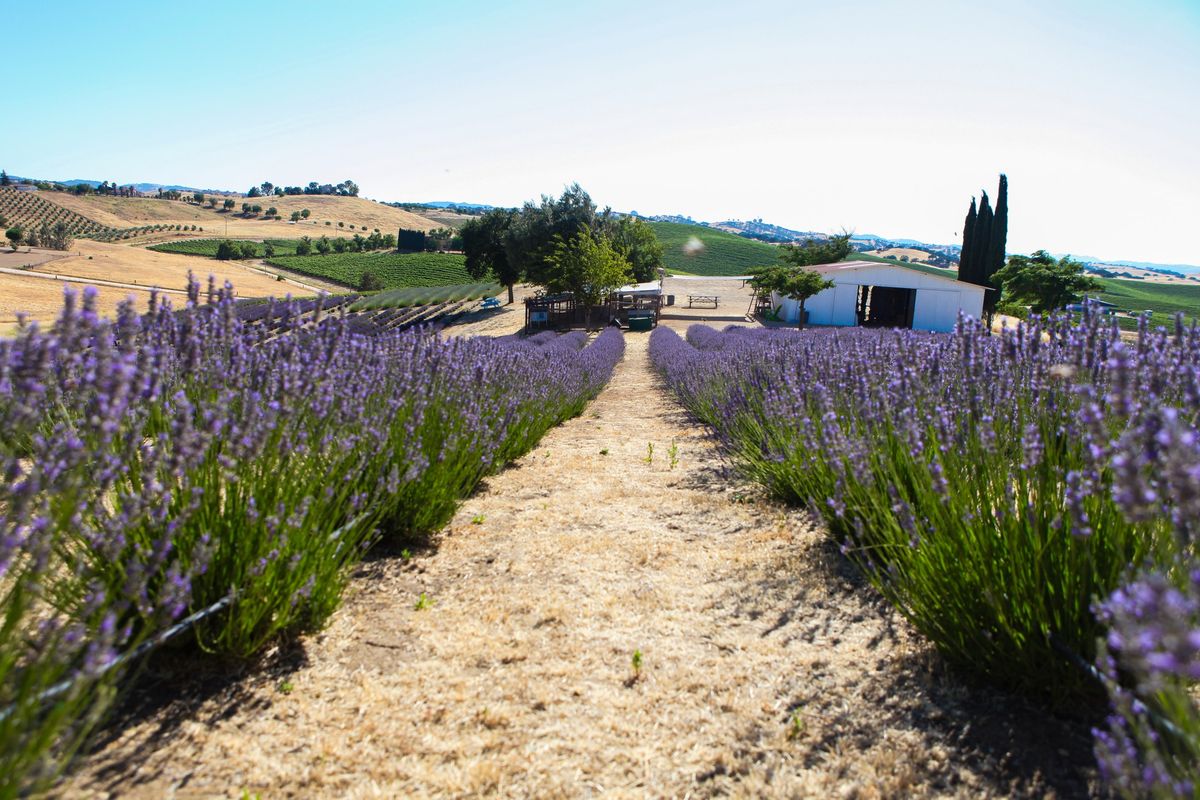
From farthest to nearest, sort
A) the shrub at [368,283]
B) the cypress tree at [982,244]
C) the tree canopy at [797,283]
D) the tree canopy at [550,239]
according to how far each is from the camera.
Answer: the shrub at [368,283] < the cypress tree at [982,244] < the tree canopy at [550,239] < the tree canopy at [797,283]

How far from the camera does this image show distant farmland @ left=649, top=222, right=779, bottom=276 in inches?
3656

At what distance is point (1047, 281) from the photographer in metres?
30.4

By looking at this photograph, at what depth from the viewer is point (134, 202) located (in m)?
106

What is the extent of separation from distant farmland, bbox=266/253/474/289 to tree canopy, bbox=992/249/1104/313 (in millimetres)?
47108

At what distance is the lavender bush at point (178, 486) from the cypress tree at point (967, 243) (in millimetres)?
41081

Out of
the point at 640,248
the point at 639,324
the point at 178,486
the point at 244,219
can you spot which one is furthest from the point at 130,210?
the point at 178,486

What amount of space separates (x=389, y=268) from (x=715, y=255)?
4942cm

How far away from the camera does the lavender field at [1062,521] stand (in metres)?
1.16

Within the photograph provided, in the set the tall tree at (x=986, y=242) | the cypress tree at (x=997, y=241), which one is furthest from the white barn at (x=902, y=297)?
the tall tree at (x=986, y=242)

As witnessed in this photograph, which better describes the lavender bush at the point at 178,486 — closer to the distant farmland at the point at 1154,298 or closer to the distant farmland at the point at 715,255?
the distant farmland at the point at 1154,298

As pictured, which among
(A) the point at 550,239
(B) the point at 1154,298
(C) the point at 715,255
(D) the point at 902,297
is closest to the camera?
(A) the point at 550,239

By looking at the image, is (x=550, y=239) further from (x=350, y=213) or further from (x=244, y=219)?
(x=350, y=213)

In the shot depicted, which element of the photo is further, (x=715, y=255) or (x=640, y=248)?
(x=715, y=255)

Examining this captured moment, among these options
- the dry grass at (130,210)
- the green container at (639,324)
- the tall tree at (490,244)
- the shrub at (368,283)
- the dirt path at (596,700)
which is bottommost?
the green container at (639,324)
